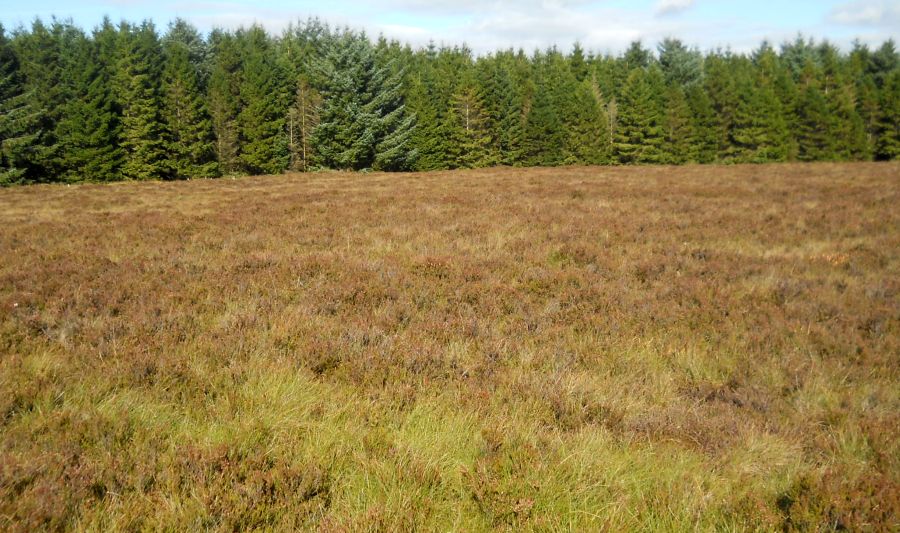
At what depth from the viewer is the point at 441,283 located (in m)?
7.56

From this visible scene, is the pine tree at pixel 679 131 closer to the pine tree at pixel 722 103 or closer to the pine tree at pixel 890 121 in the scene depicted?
the pine tree at pixel 722 103

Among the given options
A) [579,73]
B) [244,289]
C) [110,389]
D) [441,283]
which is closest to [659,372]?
[441,283]

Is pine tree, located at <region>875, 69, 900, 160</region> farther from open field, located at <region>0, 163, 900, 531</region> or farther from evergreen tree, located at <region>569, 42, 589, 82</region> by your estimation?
open field, located at <region>0, 163, 900, 531</region>

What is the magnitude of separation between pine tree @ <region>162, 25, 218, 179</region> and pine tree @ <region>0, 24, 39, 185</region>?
9.15 metres

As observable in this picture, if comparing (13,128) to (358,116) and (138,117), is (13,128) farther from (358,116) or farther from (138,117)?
(358,116)

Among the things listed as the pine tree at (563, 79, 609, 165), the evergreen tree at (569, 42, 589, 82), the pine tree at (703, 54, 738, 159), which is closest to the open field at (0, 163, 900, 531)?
the pine tree at (563, 79, 609, 165)

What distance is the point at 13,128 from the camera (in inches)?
1527

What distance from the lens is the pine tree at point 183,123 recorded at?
4434 centimetres

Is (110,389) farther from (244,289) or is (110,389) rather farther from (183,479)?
(244,289)

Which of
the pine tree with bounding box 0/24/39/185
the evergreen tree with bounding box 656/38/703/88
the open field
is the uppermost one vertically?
the evergreen tree with bounding box 656/38/703/88

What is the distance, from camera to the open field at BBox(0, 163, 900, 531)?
2.83 meters

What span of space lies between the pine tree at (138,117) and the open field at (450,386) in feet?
125

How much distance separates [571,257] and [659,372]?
454 centimetres

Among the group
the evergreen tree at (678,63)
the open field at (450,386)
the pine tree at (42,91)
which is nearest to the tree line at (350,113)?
the pine tree at (42,91)
